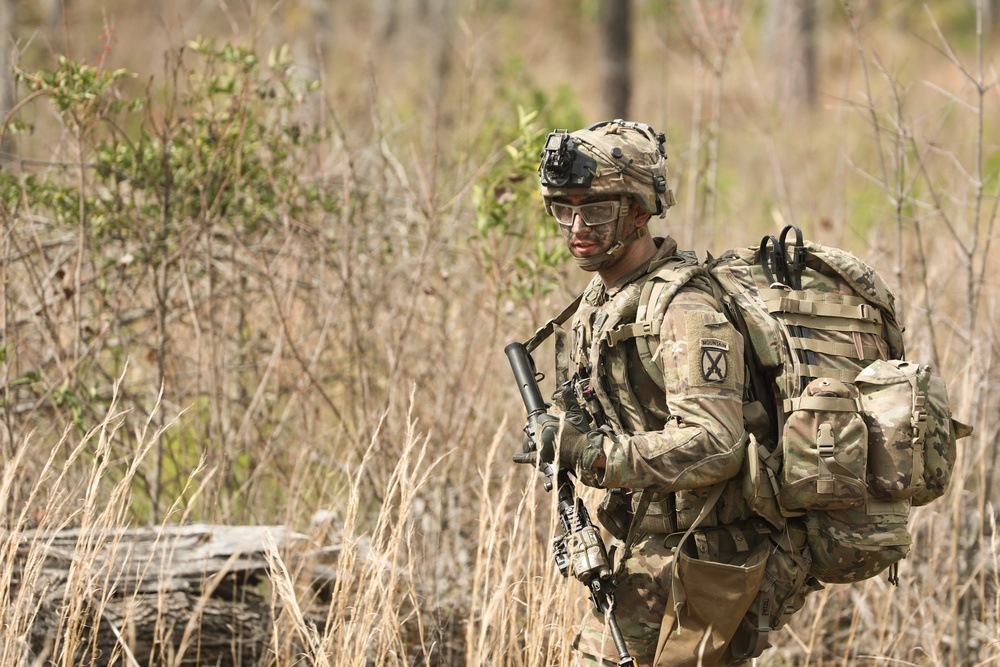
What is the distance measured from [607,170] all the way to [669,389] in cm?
50

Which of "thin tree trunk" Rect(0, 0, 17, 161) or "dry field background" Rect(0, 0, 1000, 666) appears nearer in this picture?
"dry field background" Rect(0, 0, 1000, 666)

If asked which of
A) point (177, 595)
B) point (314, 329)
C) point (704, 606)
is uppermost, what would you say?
point (314, 329)

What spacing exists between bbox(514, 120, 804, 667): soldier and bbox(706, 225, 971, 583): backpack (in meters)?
0.09

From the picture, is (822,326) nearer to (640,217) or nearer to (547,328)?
(640,217)

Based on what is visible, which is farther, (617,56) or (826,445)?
(617,56)

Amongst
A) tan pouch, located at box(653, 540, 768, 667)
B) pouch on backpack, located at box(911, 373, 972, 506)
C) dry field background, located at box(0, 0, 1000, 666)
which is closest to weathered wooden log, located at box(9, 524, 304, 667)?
dry field background, located at box(0, 0, 1000, 666)

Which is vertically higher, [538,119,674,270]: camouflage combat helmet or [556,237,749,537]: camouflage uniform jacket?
[538,119,674,270]: camouflage combat helmet

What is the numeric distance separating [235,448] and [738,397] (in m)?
2.18

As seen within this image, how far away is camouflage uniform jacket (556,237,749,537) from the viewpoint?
211 cm

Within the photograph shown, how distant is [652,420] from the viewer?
235cm

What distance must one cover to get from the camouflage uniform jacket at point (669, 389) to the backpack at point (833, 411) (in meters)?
0.10

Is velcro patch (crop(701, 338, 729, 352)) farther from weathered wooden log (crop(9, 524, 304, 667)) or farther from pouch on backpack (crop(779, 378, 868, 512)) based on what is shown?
weathered wooden log (crop(9, 524, 304, 667))

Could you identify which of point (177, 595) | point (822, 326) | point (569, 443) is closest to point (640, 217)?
point (822, 326)

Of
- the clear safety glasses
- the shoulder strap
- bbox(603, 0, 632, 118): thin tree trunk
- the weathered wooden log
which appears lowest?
the weathered wooden log
